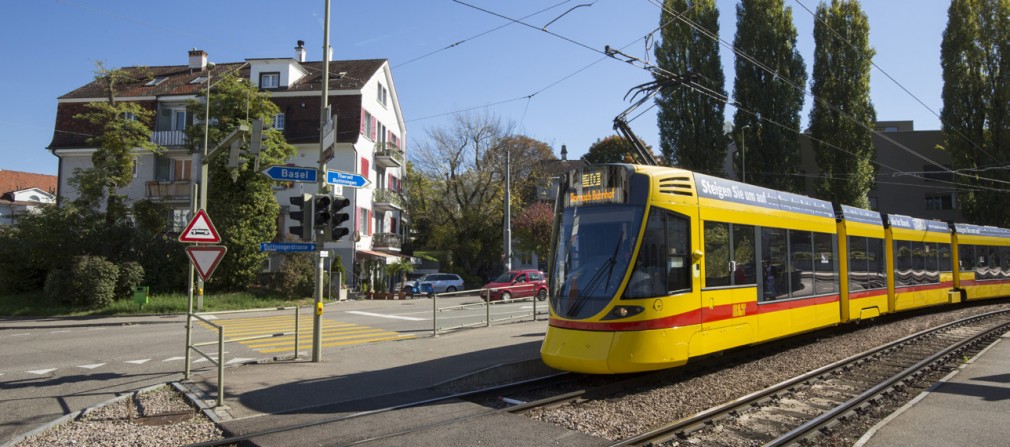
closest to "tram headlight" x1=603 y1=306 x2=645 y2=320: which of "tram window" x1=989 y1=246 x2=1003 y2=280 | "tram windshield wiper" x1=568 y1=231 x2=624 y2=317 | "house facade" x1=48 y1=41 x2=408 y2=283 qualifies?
"tram windshield wiper" x1=568 y1=231 x2=624 y2=317

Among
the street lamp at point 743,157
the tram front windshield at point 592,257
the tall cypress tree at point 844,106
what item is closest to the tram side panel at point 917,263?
the tram front windshield at point 592,257

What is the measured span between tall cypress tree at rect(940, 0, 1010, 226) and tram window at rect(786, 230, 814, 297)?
31.7m

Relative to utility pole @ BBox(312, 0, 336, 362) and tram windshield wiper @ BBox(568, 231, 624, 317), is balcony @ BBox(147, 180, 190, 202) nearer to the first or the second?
utility pole @ BBox(312, 0, 336, 362)

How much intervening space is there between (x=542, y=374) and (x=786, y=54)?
32.4 m

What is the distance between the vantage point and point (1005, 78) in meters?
36.1

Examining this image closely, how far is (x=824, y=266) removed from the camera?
40.6 ft

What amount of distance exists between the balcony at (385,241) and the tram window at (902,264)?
31.7m

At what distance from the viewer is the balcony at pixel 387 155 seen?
1630 inches

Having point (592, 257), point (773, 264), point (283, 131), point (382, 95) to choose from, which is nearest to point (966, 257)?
point (773, 264)

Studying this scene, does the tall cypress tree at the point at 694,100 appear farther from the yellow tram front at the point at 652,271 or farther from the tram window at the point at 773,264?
the yellow tram front at the point at 652,271

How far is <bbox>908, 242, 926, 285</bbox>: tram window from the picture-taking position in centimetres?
1664

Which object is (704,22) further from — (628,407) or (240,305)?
(628,407)

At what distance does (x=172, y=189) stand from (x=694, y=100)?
3090cm

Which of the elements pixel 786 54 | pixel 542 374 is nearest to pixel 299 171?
pixel 542 374
